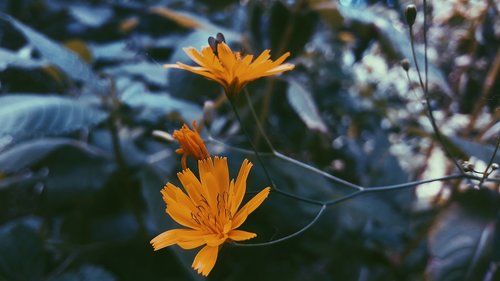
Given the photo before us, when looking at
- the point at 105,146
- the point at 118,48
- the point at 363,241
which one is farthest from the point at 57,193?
the point at 363,241

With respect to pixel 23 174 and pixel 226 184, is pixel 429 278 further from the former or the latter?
pixel 23 174

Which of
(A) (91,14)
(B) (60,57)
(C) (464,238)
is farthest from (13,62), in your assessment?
(C) (464,238)

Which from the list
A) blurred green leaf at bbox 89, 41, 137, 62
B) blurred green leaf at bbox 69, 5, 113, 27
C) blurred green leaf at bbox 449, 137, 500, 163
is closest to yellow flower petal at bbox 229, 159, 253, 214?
blurred green leaf at bbox 449, 137, 500, 163

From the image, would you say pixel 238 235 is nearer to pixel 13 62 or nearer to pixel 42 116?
pixel 42 116

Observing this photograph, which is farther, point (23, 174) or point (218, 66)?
point (23, 174)

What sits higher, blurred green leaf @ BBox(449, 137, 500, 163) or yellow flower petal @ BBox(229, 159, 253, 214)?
blurred green leaf @ BBox(449, 137, 500, 163)

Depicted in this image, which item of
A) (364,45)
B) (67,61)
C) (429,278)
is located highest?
(364,45)

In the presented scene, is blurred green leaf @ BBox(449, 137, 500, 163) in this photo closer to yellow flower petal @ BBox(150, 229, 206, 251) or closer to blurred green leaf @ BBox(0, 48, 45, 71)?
yellow flower petal @ BBox(150, 229, 206, 251)
